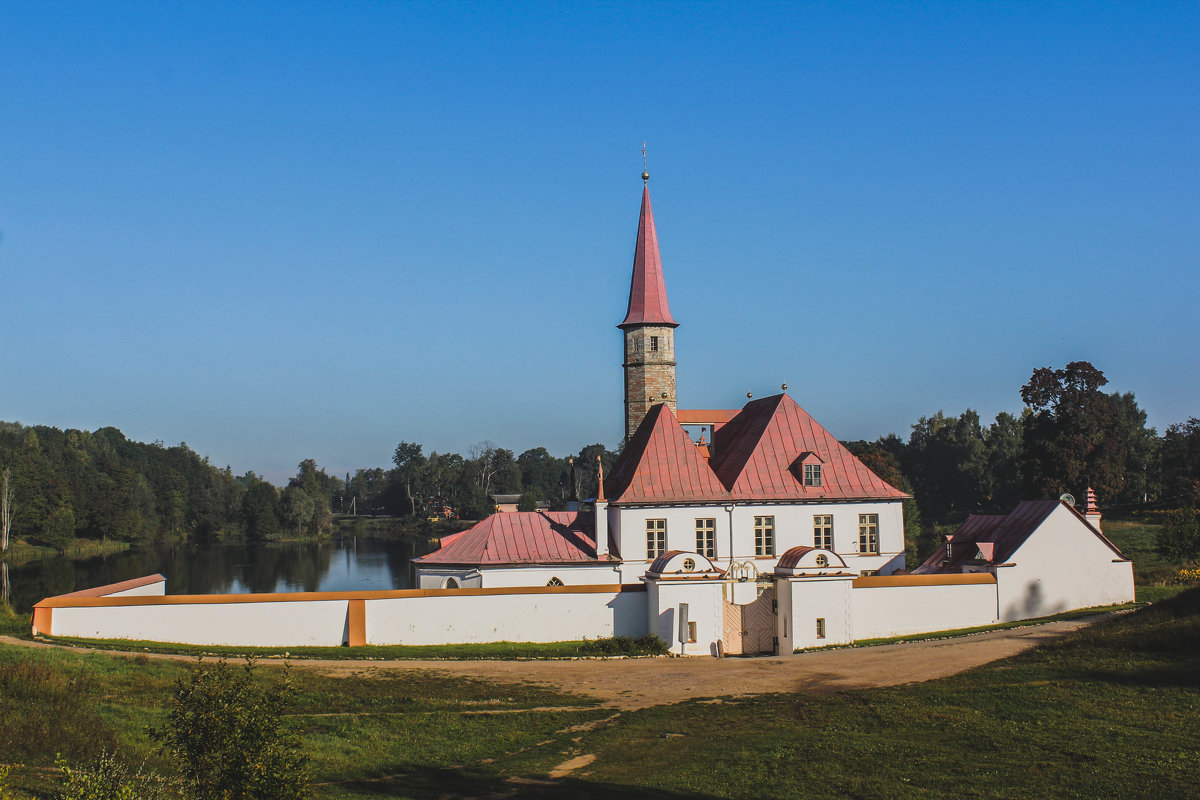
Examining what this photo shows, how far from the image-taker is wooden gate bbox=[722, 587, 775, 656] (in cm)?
2811

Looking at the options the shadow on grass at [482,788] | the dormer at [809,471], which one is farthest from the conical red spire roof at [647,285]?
the shadow on grass at [482,788]

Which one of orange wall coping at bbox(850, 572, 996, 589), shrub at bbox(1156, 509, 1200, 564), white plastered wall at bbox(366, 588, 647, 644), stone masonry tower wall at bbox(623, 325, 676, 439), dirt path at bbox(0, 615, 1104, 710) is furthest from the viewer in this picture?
stone masonry tower wall at bbox(623, 325, 676, 439)

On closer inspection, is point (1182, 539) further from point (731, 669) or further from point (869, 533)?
point (731, 669)

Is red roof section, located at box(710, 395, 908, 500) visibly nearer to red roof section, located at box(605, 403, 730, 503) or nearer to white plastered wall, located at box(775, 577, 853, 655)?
red roof section, located at box(605, 403, 730, 503)

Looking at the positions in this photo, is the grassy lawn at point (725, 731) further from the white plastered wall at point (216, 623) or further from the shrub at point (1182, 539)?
the shrub at point (1182, 539)

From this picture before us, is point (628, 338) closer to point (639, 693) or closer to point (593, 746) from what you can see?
point (639, 693)

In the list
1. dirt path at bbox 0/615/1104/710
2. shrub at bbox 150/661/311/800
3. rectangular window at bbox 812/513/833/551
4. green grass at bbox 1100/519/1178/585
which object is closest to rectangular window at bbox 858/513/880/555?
rectangular window at bbox 812/513/833/551

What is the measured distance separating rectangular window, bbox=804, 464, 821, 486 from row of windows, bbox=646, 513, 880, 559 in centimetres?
111

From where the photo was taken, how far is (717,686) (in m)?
21.5

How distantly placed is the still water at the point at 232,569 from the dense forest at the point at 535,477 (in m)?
8.46

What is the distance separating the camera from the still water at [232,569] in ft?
188

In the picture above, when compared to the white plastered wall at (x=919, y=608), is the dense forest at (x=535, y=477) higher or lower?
higher

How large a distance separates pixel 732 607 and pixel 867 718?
36.1ft

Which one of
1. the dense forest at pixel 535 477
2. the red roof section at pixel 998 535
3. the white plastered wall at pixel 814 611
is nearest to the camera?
the white plastered wall at pixel 814 611
